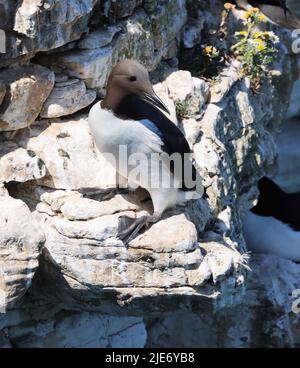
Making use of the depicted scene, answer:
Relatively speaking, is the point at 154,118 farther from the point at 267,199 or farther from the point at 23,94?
the point at 267,199

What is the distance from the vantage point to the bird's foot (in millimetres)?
5258

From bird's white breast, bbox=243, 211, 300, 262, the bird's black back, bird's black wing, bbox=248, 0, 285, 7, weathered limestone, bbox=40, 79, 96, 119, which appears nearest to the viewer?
weathered limestone, bbox=40, 79, 96, 119

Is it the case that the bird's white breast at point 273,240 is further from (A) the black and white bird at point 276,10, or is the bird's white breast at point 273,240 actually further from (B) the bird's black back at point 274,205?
(A) the black and white bird at point 276,10

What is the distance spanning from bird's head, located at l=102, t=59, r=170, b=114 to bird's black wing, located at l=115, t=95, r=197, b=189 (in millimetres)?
40

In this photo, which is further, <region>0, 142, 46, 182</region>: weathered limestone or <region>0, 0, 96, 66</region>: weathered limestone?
<region>0, 142, 46, 182</region>: weathered limestone

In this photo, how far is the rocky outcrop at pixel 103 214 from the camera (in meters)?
5.30

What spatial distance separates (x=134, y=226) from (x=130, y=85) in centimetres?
89

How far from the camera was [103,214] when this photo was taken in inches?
214

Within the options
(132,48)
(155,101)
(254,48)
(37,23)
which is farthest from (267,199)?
(37,23)

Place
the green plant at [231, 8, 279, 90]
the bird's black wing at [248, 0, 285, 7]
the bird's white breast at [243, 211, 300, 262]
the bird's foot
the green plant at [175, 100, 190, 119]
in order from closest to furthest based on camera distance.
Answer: the bird's foot
the green plant at [175, 100, 190, 119]
the green plant at [231, 8, 279, 90]
the bird's black wing at [248, 0, 285, 7]
the bird's white breast at [243, 211, 300, 262]

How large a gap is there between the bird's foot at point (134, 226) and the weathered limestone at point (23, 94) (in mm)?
957

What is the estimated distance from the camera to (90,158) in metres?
5.74

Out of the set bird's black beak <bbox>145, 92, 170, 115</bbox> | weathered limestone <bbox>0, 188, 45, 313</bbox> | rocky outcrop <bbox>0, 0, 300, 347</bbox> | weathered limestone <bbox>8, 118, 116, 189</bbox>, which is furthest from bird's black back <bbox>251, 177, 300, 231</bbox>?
weathered limestone <bbox>0, 188, 45, 313</bbox>

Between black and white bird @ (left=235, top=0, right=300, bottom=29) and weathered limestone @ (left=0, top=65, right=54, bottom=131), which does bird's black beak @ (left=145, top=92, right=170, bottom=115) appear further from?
black and white bird @ (left=235, top=0, right=300, bottom=29)
